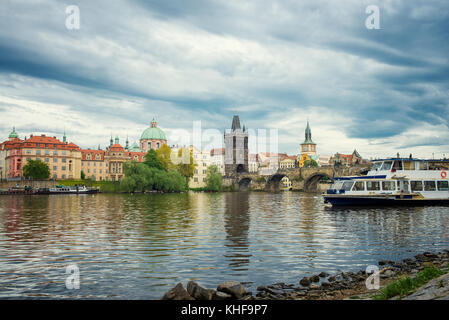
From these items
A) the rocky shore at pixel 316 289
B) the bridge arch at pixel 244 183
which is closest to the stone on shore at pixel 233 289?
the rocky shore at pixel 316 289

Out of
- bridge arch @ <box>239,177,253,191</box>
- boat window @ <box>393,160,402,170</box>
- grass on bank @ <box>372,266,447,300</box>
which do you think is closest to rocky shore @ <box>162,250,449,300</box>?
grass on bank @ <box>372,266,447,300</box>

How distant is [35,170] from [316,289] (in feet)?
399

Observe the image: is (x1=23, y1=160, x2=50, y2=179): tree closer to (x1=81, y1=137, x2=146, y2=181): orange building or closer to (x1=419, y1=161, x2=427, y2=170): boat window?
(x1=81, y1=137, x2=146, y2=181): orange building

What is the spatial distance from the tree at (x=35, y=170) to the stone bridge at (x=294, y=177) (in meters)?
74.8

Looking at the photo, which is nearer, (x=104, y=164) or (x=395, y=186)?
(x=395, y=186)

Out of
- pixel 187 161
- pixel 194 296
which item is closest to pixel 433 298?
pixel 194 296

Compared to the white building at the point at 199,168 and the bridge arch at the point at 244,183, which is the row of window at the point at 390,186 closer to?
the white building at the point at 199,168

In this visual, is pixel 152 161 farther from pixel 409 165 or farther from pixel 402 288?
pixel 402 288

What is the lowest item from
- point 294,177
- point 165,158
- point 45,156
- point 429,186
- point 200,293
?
point 200,293

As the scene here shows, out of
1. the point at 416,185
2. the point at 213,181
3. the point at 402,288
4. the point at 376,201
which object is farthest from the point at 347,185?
the point at 213,181

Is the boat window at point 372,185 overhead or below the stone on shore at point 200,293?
overhead

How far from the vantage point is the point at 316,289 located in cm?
1246

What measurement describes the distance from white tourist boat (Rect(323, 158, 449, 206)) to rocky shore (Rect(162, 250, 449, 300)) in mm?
32218

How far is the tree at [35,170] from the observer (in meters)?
119
